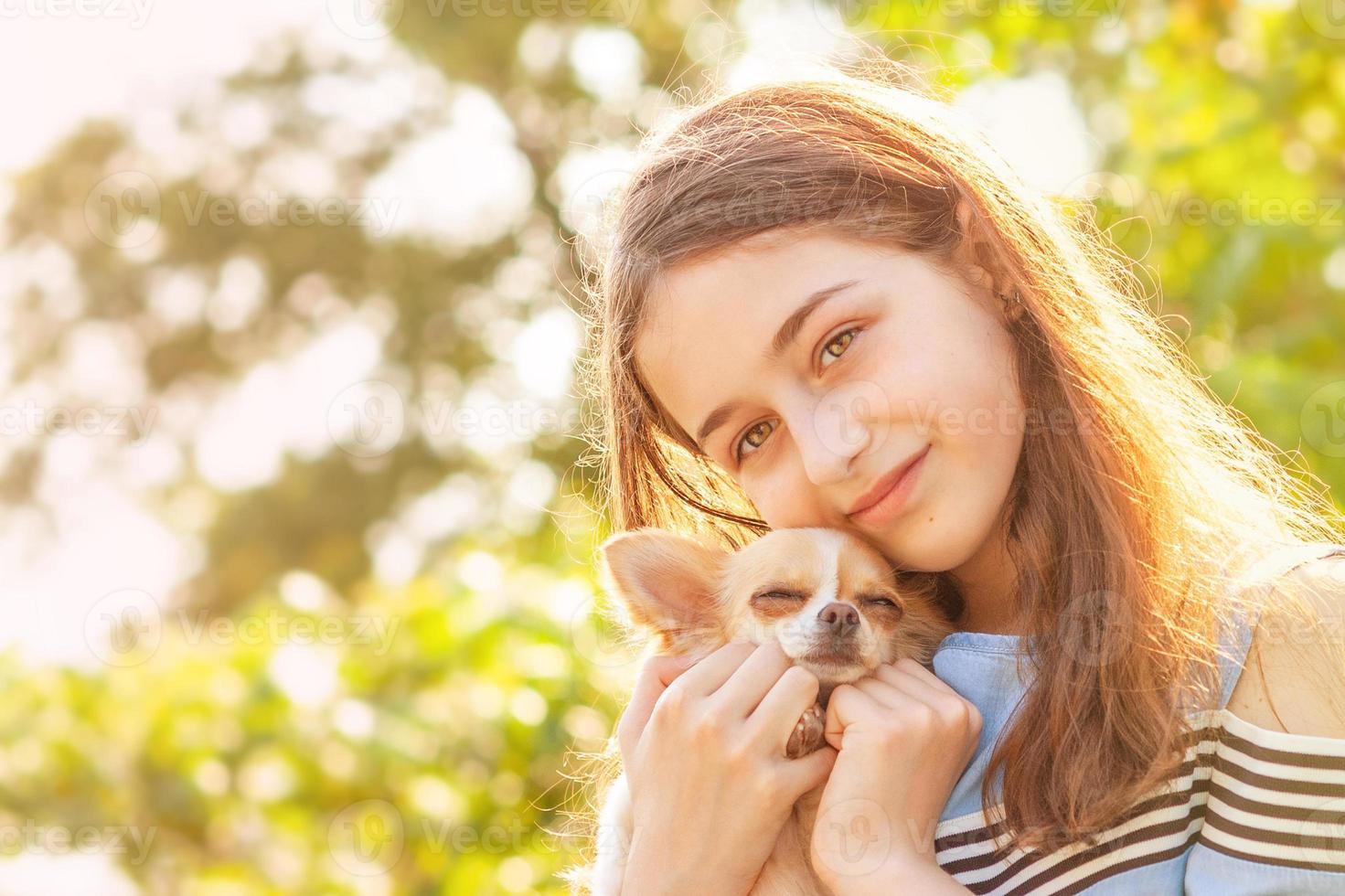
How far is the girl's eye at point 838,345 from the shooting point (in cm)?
207

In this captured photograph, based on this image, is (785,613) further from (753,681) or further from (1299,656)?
(1299,656)

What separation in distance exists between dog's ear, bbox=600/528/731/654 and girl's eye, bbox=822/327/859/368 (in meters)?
0.70

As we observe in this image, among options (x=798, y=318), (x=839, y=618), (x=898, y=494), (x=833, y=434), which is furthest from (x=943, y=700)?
(x=798, y=318)

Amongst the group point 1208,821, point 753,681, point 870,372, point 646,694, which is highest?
point 870,372

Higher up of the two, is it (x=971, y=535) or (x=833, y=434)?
(x=833, y=434)

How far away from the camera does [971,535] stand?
6.79 feet

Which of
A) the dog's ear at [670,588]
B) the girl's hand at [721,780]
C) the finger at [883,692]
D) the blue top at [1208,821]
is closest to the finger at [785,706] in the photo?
the girl's hand at [721,780]

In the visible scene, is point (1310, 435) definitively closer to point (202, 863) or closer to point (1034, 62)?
point (1034, 62)

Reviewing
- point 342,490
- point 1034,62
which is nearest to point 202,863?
point 1034,62

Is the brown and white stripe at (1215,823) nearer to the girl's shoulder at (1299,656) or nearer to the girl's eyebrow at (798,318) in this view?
the girl's shoulder at (1299,656)

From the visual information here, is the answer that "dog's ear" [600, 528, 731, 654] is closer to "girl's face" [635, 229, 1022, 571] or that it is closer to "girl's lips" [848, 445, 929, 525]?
"girl's face" [635, 229, 1022, 571]

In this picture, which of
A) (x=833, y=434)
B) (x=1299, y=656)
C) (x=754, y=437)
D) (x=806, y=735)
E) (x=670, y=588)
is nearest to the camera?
(x=1299, y=656)

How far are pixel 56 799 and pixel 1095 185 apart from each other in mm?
4282

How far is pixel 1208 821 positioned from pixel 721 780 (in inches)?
33.3
